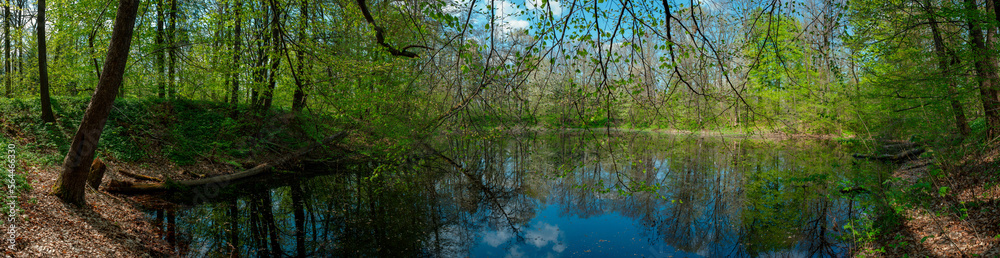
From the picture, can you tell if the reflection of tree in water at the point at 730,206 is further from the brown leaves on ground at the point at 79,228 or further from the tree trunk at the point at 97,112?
the tree trunk at the point at 97,112

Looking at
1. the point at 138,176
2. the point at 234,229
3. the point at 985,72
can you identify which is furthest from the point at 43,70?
the point at 985,72

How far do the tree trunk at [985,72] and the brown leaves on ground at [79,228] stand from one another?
443 inches

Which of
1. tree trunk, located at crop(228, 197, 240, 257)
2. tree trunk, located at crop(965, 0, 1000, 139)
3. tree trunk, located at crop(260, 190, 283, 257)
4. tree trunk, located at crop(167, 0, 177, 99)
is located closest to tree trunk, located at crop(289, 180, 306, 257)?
tree trunk, located at crop(260, 190, 283, 257)

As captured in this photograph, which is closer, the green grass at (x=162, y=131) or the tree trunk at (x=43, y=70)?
the tree trunk at (x=43, y=70)

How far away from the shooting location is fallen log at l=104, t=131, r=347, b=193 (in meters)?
6.84

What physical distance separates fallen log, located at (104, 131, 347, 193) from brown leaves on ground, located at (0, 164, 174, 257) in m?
0.88

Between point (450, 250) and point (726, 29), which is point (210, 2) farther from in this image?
point (726, 29)

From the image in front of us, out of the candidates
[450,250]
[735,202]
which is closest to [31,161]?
[450,250]

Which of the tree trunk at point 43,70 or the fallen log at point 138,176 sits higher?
the tree trunk at point 43,70

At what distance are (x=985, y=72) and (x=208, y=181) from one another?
44.8ft

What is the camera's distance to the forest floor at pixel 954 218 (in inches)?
174

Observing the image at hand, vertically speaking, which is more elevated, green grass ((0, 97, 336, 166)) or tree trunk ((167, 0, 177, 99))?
tree trunk ((167, 0, 177, 99))

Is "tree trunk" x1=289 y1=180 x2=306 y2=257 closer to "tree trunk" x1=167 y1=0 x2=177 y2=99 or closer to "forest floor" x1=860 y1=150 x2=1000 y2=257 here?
"tree trunk" x1=167 y1=0 x2=177 y2=99

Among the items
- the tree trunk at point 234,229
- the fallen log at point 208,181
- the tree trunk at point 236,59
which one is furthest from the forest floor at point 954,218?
the tree trunk at point 236,59
